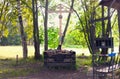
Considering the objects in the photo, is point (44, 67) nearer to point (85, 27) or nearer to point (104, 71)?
point (104, 71)

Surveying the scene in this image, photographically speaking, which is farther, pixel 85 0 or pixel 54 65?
pixel 85 0

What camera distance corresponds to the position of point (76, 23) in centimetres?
2859

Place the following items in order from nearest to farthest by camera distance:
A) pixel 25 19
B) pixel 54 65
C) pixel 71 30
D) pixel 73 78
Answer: pixel 73 78, pixel 54 65, pixel 25 19, pixel 71 30

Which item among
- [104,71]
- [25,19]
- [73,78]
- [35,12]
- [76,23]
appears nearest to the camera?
[104,71]

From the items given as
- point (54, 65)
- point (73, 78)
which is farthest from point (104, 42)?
point (54, 65)

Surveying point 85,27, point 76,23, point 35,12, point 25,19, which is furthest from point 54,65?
point 76,23

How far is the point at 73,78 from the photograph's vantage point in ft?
41.2

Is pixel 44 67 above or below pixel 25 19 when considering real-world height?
below

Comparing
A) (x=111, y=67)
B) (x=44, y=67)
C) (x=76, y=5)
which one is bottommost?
(x=44, y=67)

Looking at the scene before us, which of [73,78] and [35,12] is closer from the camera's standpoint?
[73,78]

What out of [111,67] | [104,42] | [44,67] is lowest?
[44,67]

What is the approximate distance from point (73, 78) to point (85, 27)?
12321 millimetres

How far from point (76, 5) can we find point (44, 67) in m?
10.3

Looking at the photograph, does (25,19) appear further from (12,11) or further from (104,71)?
(104,71)
